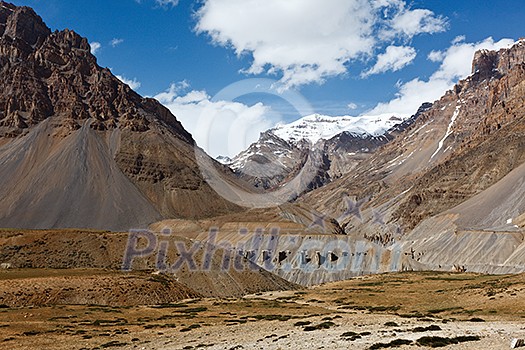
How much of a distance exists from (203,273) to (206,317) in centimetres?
3517

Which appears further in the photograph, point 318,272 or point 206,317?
point 318,272

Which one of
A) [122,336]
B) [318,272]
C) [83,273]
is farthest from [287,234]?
[122,336]

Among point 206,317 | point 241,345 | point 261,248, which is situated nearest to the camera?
point 241,345

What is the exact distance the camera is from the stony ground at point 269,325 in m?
28.3

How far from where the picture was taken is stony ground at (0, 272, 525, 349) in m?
28.3

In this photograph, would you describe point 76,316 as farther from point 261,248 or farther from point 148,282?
point 261,248

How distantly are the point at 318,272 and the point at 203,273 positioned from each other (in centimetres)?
6133

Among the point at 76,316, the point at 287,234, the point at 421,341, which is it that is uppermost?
the point at 287,234

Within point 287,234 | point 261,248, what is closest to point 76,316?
point 261,248

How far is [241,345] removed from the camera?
31.4 meters

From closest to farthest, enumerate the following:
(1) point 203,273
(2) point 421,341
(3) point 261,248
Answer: (2) point 421,341 < (1) point 203,273 < (3) point 261,248

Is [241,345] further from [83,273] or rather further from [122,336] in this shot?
[83,273]

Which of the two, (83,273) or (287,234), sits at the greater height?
(287,234)

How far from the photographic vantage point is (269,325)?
134 feet
